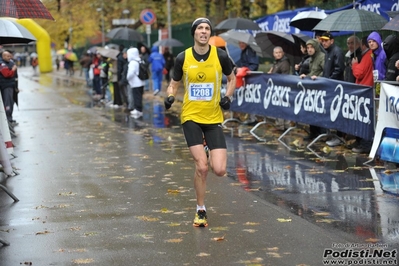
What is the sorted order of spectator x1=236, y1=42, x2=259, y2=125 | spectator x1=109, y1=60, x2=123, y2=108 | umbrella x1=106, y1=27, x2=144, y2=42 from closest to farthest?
spectator x1=236, y1=42, x2=259, y2=125 → spectator x1=109, y1=60, x2=123, y2=108 → umbrella x1=106, y1=27, x2=144, y2=42

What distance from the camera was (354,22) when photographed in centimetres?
1424

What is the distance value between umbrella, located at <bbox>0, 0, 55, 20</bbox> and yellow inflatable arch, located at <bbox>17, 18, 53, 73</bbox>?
94.1ft

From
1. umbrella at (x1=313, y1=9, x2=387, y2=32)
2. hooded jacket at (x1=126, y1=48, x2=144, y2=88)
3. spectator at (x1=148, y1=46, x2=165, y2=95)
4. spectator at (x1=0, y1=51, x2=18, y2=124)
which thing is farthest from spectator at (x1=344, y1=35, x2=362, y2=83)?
spectator at (x1=148, y1=46, x2=165, y2=95)

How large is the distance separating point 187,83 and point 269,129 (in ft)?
32.4

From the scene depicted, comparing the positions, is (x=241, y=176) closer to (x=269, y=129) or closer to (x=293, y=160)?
(x=293, y=160)

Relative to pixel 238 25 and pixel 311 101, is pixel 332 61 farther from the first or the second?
pixel 238 25

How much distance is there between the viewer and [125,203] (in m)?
9.72

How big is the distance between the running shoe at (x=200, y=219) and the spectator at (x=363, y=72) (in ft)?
20.2

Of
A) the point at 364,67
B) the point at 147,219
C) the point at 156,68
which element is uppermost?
the point at 364,67

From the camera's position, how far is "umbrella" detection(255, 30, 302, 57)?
18719 millimetres

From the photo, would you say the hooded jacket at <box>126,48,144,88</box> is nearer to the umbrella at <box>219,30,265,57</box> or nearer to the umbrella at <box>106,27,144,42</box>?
the umbrella at <box>219,30,265,57</box>

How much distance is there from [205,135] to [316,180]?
311cm

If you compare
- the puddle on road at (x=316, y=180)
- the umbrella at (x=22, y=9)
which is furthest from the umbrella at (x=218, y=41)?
the umbrella at (x=22, y=9)

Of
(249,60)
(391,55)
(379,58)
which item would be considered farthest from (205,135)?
(249,60)
